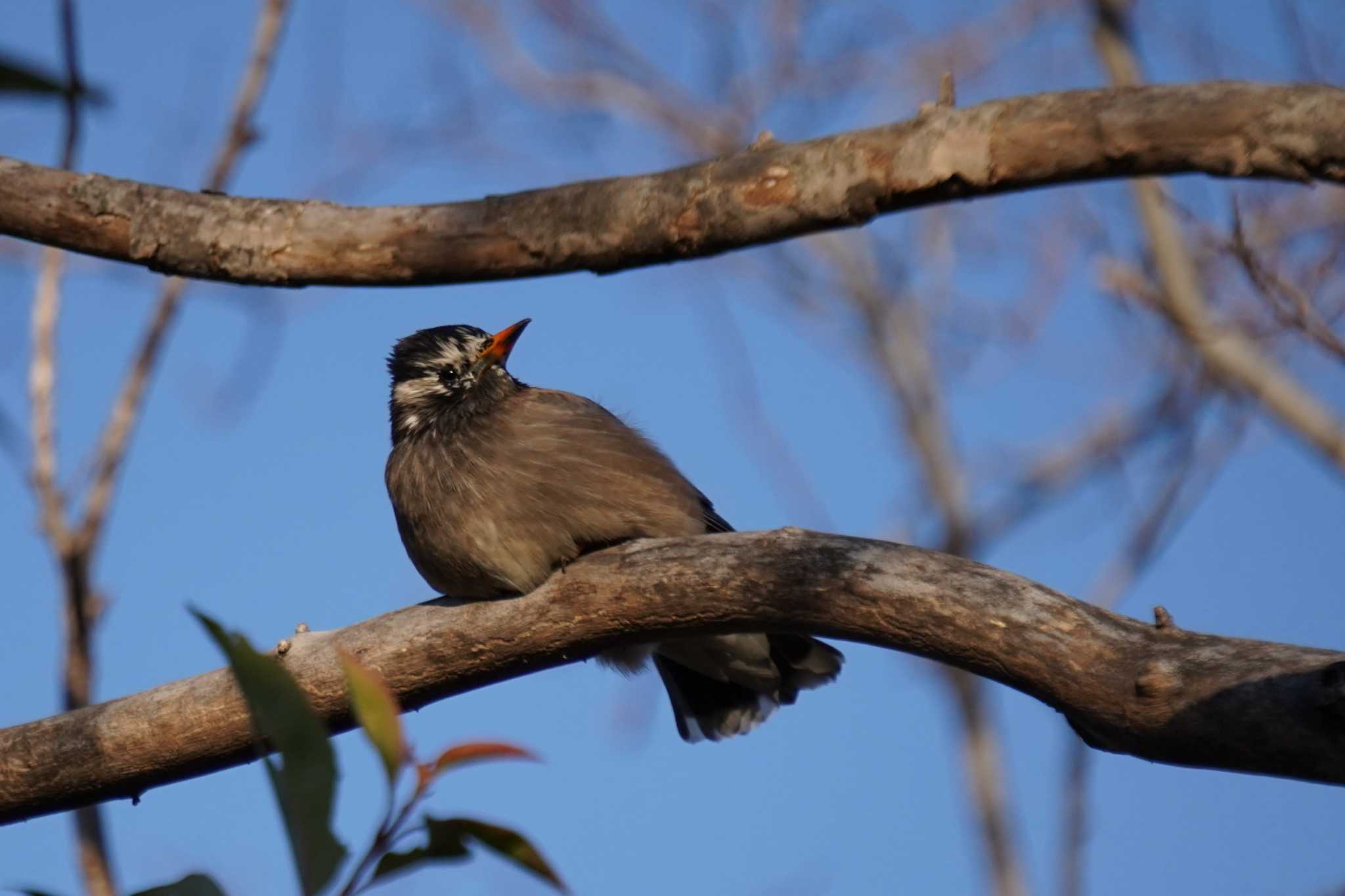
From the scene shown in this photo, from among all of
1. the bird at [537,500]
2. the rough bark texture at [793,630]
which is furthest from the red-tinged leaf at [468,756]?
the bird at [537,500]

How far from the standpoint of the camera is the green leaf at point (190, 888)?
59.5 inches

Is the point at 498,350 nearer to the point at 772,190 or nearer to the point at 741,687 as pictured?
the point at 741,687

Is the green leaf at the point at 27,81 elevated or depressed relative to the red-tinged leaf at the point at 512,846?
elevated

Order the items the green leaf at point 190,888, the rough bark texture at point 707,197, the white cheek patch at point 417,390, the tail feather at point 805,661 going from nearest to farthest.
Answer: the green leaf at point 190,888, the rough bark texture at point 707,197, the tail feather at point 805,661, the white cheek patch at point 417,390

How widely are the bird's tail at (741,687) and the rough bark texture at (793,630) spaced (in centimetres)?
127

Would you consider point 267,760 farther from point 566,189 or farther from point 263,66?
point 263,66

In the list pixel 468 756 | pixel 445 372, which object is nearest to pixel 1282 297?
pixel 445 372

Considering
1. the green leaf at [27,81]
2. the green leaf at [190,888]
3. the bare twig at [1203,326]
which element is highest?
the bare twig at [1203,326]

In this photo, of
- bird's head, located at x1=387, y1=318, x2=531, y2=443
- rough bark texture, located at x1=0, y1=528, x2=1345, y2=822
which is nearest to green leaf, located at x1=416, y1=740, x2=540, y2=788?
rough bark texture, located at x1=0, y1=528, x2=1345, y2=822

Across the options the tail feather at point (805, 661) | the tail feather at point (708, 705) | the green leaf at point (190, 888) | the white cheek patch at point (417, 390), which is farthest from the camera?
the white cheek patch at point (417, 390)

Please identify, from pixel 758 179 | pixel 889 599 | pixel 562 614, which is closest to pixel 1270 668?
pixel 889 599

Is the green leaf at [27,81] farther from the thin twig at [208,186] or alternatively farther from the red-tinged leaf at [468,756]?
the thin twig at [208,186]

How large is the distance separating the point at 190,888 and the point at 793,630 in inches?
81.0

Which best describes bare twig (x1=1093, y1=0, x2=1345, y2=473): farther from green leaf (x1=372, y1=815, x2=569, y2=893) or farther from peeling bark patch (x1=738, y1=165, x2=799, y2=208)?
green leaf (x1=372, y1=815, x2=569, y2=893)
